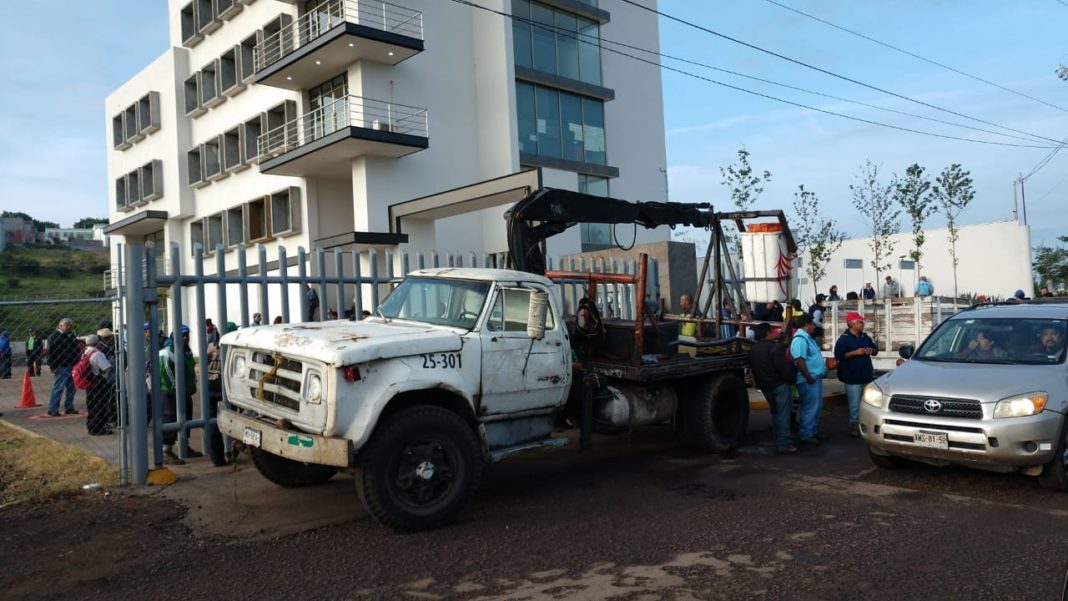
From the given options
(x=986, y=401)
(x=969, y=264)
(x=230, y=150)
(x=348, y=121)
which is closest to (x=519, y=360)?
(x=986, y=401)

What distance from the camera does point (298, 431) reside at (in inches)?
245

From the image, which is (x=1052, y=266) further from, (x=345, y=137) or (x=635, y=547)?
(x=635, y=547)

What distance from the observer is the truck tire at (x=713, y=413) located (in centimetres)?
933

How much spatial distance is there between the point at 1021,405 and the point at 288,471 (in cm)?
677

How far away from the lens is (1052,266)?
138 ft

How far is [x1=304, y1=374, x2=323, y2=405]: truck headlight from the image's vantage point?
237 inches

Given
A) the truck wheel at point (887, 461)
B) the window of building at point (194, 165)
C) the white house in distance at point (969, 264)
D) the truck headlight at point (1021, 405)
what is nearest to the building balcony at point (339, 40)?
the window of building at point (194, 165)

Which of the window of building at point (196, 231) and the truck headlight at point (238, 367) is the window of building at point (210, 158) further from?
the truck headlight at point (238, 367)

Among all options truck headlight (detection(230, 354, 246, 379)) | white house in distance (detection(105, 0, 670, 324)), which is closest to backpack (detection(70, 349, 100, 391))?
truck headlight (detection(230, 354, 246, 379))

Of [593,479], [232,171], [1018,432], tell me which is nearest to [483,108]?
[232,171]

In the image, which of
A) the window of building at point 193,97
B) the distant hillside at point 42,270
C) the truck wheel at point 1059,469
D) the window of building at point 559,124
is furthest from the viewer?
the distant hillside at point 42,270

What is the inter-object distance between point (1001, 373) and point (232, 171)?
2750 cm

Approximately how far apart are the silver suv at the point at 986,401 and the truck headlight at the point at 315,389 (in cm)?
533

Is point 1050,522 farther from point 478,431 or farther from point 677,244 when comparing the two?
point 677,244
